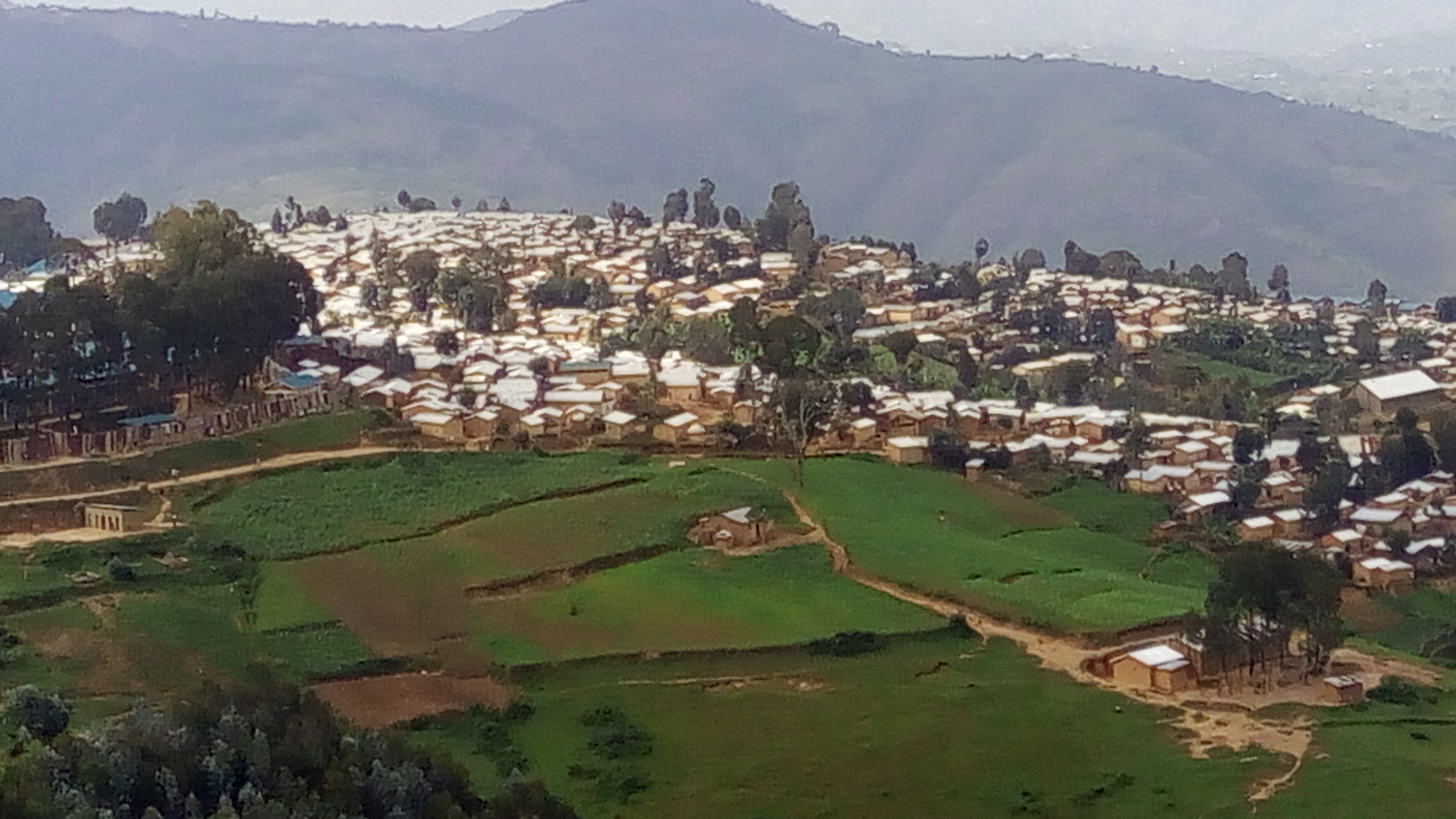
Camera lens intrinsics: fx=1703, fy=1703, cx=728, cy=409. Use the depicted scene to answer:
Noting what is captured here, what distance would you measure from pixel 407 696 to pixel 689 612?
6.72 metres

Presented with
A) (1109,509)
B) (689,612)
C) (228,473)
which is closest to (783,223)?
(1109,509)

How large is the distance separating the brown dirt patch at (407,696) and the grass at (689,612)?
1235 mm

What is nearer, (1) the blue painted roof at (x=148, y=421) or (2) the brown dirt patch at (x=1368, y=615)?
(2) the brown dirt patch at (x=1368, y=615)

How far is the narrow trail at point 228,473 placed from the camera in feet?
128

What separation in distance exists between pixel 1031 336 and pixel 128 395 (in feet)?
149

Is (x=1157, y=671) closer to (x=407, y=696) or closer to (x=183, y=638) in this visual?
(x=407, y=696)

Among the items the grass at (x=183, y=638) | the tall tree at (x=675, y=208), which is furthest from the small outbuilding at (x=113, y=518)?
the tall tree at (x=675, y=208)

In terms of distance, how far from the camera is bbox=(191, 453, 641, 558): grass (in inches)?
1510

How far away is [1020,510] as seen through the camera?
48.8 meters

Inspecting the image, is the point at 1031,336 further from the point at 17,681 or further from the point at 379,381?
the point at 17,681

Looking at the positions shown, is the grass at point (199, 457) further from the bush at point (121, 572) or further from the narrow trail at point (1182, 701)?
the narrow trail at point (1182, 701)

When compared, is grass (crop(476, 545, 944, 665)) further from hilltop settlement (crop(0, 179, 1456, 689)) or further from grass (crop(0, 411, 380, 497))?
grass (crop(0, 411, 380, 497))

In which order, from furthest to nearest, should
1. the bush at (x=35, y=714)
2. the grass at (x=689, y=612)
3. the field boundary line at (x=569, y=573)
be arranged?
1. the field boundary line at (x=569, y=573)
2. the grass at (x=689, y=612)
3. the bush at (x=35, y=714)

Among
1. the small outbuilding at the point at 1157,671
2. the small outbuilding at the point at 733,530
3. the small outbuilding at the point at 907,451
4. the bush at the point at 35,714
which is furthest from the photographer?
the small outbuilding at the point at 907,451
